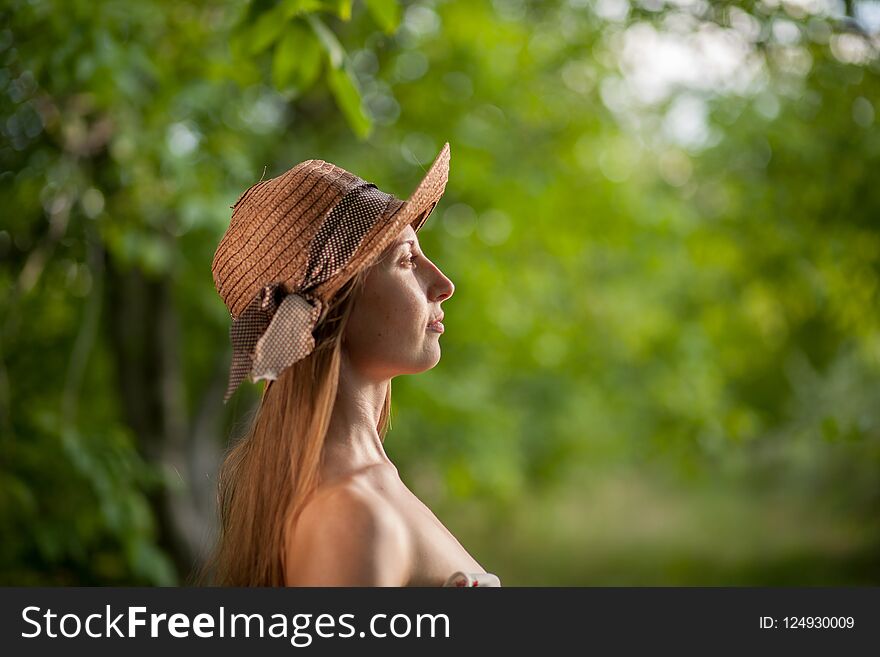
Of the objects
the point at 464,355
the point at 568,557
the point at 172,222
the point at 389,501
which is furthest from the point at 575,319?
the point at 389,501

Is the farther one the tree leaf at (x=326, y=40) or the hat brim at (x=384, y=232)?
the tree leaf at (x=326, y=40)

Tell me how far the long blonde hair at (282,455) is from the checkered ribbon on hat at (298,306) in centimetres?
6

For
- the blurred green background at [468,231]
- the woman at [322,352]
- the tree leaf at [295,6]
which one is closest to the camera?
the woman at [322,352]

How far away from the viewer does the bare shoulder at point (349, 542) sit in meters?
1.54

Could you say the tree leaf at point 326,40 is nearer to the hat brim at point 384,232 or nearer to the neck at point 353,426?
the hat brim at point 384,232

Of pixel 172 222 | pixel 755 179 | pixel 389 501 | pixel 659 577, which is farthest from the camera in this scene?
pixel 659 577

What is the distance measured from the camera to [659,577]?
589 inches

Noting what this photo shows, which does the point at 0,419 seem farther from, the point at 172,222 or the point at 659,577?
the point at 659,577

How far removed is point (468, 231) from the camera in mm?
8484

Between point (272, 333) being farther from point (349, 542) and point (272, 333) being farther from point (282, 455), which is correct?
point (349, 542)

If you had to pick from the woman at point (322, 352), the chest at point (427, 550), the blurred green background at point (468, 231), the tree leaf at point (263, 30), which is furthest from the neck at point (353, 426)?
the tree leaf at point (263, 30)

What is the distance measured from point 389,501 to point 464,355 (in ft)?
27.1

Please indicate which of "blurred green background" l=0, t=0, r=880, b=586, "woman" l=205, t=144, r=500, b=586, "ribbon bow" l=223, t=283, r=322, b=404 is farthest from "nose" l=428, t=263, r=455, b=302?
"blurred green background" l=0, t=0, r=880, b=586

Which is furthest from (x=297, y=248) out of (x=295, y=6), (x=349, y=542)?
(x=295, y=6)
